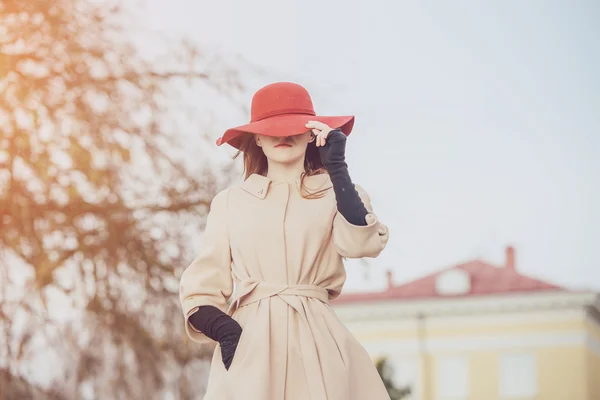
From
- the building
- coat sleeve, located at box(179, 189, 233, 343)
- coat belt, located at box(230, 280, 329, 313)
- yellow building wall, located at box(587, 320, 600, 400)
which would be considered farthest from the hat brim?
yellow building wall, located at box(587, 320, 600, 400)

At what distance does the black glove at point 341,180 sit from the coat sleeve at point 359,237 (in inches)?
0.9

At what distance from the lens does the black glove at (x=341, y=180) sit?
10.9 ft

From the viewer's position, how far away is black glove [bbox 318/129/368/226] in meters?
3.33

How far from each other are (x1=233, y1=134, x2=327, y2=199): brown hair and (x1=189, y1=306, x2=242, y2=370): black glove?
0.51m

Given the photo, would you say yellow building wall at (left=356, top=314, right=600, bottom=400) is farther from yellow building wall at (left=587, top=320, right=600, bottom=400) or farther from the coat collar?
the coat collar

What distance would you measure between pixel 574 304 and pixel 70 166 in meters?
28.3

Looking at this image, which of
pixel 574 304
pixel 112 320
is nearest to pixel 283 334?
pixel 112 320

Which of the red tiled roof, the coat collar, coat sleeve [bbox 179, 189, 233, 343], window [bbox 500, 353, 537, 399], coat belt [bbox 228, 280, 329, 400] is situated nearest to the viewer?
coat belt [bbox 228, 280, 329, 400]

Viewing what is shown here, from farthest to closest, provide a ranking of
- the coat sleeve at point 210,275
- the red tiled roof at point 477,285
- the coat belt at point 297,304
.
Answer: the red tiled roof at point 477,285
the coat sleeve at point 210,275
the coat belt at point 297,304

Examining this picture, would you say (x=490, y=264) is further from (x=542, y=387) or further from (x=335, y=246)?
(x=335, y=246)

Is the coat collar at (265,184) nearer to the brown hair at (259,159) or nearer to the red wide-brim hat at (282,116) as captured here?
the brown hair at (259,159)

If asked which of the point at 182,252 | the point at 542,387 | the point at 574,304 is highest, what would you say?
the point at 182,252

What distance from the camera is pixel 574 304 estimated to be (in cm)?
3372

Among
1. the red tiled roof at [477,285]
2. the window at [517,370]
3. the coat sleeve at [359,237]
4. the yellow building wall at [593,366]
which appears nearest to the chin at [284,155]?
the coat sleeve at [359,237]
